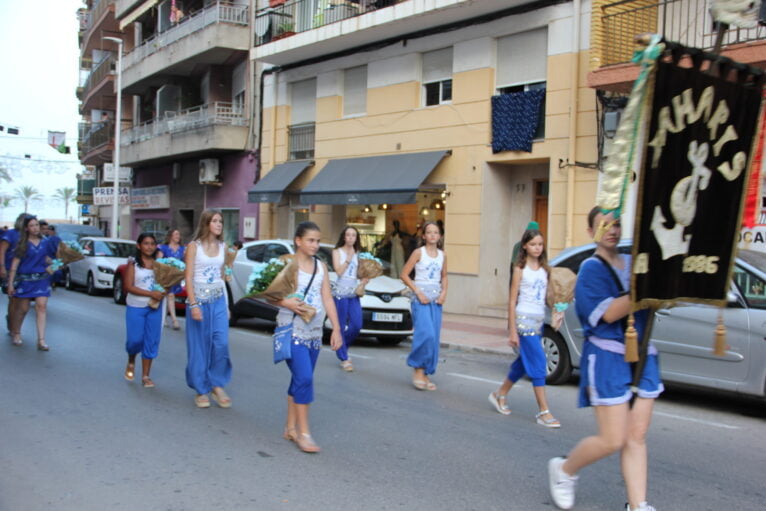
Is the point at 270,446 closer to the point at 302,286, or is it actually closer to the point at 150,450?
the point at 150,450

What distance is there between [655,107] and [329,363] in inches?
266

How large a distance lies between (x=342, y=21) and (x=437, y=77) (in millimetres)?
2854

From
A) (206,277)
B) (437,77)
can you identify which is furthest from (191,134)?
(206,277)

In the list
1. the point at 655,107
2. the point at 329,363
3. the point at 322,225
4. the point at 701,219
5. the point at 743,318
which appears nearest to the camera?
the point at 655,107

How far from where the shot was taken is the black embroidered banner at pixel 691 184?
12.5 ft

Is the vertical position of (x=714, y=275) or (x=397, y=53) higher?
(x=397, y=53)

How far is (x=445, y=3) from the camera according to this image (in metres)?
15.2

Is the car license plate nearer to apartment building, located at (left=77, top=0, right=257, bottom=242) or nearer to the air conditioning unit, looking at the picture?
apartment building, located at (left=77, top=0, right=257, bottom=242)

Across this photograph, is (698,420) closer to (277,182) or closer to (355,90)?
(355,90)

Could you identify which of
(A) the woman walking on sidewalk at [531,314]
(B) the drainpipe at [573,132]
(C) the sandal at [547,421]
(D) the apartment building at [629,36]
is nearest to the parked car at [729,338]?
(A) the woman walking on sidewalk at [531,314]

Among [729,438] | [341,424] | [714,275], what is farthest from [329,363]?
[714,275]

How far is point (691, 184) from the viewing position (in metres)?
3.96

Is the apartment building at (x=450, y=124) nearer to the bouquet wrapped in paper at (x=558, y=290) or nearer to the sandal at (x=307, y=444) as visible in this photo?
the bouquet wrapped in paper at (x=558, y=290)

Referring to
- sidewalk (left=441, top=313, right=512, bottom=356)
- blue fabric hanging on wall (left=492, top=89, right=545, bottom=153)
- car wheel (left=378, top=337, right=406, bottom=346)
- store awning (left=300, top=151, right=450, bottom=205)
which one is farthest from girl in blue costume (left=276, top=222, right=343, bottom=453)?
store awning (left=300, top=151, right=450, bottom=205)
